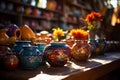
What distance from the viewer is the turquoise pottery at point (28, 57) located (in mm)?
1177

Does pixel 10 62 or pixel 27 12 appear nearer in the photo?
pixel 10 62

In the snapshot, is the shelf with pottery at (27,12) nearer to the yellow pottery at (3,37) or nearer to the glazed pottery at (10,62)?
the yellow pottery at (3,37)

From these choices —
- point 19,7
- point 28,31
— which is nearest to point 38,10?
point 19,7

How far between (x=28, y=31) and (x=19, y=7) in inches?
116

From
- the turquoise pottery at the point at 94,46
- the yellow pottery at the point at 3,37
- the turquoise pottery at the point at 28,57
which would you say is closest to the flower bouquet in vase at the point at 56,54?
the turquoise pottery at the point at 28,57

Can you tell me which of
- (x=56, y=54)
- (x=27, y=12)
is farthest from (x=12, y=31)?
(x=27, y=12)

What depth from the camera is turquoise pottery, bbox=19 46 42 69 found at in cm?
118

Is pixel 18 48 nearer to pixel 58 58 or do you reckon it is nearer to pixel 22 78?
pixel 58 58

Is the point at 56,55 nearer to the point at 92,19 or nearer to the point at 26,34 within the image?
the point at 26,34

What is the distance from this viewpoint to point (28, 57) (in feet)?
3.87


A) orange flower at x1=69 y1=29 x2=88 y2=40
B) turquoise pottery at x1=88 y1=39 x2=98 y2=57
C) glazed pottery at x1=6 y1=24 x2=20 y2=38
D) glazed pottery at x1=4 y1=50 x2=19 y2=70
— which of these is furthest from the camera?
orange flower at x1=69 y1=29 x2=88 y2=40

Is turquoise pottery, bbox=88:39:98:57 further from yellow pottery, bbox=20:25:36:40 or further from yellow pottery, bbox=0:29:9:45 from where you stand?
yellow pottery, bbox=0:29:9:45

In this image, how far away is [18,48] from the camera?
1.30m

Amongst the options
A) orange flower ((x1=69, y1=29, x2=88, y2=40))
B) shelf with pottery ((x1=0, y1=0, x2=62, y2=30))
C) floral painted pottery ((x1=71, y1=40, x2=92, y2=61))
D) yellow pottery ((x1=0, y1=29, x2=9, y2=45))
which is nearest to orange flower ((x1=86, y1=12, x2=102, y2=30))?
orange flower ((x1=69, y1=29, x2=88, y2=40))
